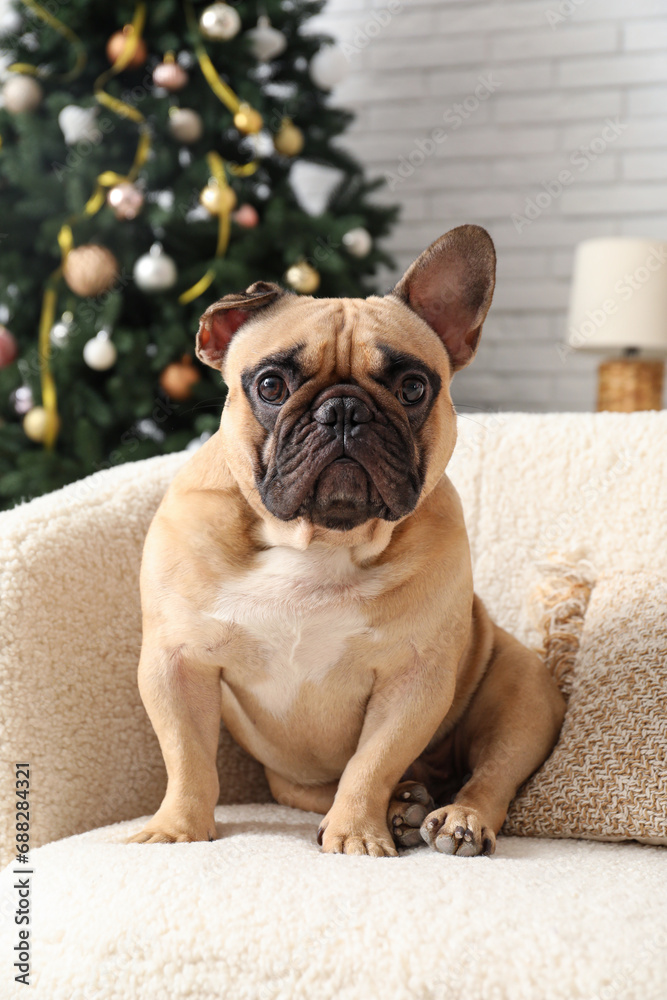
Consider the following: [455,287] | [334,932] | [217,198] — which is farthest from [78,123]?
[334,932]

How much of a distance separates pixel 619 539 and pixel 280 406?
809 mm

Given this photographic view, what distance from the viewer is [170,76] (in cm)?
256

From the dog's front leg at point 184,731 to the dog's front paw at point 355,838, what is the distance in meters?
0.16

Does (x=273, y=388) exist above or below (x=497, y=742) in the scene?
above

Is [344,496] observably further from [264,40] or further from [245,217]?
[264,40]

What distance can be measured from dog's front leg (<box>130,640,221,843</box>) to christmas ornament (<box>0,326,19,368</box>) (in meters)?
1.68

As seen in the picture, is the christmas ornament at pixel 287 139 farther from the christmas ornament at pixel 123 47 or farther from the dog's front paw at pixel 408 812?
the dog's front paw at pixel 408 812

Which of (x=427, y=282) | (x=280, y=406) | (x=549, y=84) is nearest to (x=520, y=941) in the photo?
(x=280, y=406)

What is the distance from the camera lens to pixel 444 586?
1.25m

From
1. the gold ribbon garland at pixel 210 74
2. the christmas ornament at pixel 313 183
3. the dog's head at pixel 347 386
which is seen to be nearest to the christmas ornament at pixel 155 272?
the gold ribbon garland at pixel 210 74

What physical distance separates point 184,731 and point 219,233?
5.75ft

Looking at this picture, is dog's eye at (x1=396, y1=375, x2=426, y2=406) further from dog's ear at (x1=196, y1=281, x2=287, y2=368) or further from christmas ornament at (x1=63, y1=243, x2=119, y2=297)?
christmas ornament at (x1=63, y1=243, x2=119, y2=297)

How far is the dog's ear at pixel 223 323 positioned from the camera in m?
1.26

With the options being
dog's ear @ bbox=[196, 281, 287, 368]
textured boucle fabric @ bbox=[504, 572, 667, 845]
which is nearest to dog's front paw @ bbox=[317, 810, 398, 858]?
textured boucle fabric @ bbox=[504, 572, 667, 845]
